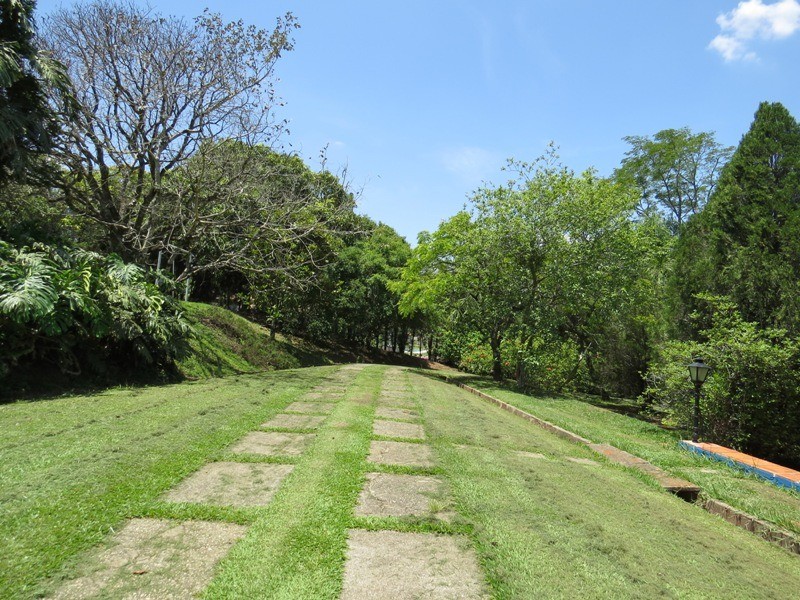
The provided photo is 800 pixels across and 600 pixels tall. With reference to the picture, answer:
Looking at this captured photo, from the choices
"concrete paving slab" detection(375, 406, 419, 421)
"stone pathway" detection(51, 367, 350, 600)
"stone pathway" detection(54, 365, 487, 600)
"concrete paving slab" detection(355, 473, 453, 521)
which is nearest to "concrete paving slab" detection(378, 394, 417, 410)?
"concrete paving slab" detection(375, 406, 419, 421)

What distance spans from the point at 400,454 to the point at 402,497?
1.16m

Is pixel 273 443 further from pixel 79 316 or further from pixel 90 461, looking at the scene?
pixel 79 316

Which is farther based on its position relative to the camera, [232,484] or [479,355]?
[479,355]

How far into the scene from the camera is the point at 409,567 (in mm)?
2434

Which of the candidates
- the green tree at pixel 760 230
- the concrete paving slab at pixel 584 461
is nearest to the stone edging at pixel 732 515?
the concrete paving slab at pixel 584 461

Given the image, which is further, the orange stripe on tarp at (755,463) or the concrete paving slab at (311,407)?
the concrete paving slab at (311,407)

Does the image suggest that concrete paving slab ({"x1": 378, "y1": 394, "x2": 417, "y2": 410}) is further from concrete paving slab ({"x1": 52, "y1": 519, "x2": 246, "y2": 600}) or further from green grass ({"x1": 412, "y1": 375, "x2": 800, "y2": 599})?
concrete paving slab ({"x1": 52, "y1": 519, "x2": 246, "y2": 600})

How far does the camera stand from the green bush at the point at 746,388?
25.5ft

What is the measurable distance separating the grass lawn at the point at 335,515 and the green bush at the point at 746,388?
4581 millimetres

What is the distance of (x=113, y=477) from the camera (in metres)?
3.26

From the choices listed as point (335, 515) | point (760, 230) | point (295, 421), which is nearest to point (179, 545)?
point (335, 515)

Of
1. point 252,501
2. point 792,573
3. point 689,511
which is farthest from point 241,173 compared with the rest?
point 792,573

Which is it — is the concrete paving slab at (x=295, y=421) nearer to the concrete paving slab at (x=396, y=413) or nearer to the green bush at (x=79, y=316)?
the concrete paving slab at (x=396, y=413)

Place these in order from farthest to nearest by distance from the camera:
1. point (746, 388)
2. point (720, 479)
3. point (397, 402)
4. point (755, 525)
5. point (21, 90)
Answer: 1. point (746, 388)
2. point (397, 402)
3. point (21, 90)
4. point (720, 479)
5. point (755, 525)
